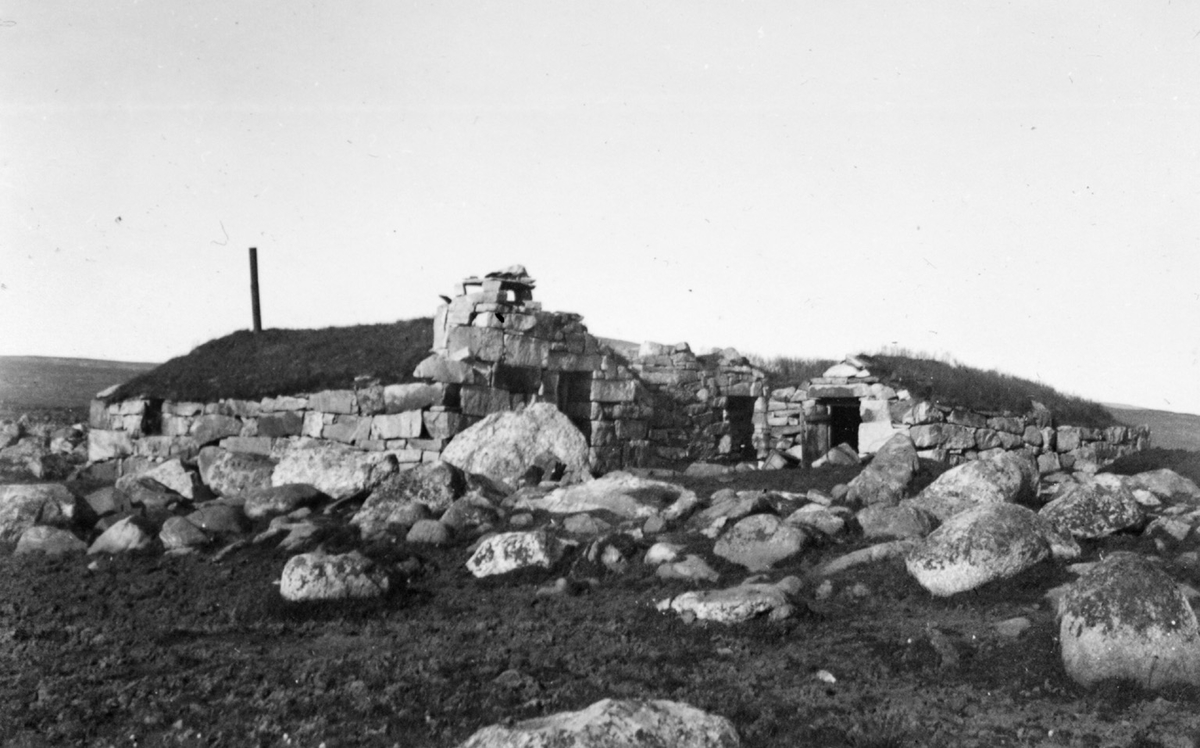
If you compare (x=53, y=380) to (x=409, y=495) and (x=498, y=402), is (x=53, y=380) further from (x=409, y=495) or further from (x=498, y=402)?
(x=409, y=495)

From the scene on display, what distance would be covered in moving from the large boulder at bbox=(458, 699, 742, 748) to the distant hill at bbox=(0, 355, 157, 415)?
25.1m

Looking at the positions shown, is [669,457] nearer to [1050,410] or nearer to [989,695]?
[1050,410]

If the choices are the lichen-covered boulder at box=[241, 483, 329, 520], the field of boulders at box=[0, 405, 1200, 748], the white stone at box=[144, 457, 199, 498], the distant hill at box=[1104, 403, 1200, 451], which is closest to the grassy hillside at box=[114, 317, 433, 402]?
the white stone at box=[144, 457, 199, 498]

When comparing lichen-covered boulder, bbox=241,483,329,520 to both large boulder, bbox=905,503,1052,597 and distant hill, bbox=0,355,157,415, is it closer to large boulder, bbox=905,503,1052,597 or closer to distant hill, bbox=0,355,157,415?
large boulder, bbox=905,503,1052,597

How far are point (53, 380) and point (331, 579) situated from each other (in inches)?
1365

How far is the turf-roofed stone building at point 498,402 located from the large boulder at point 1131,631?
1011 cm

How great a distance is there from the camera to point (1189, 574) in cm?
769

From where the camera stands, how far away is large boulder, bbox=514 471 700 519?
10906mm

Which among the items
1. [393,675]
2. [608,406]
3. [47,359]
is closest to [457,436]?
[608,406]

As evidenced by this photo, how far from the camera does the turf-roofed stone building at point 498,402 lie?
15344mm

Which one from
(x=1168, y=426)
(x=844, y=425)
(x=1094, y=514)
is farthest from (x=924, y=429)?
(x=1168, y=426)

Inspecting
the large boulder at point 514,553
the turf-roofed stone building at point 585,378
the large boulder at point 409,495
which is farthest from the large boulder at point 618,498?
the turf-roofed stone building at point 585,378

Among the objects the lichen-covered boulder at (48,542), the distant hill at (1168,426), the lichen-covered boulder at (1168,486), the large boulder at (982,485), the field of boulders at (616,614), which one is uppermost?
the large boulder at (982,485)

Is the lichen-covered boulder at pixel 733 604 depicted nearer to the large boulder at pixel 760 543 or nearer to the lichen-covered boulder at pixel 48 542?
the large boulder at pixel 760 543
